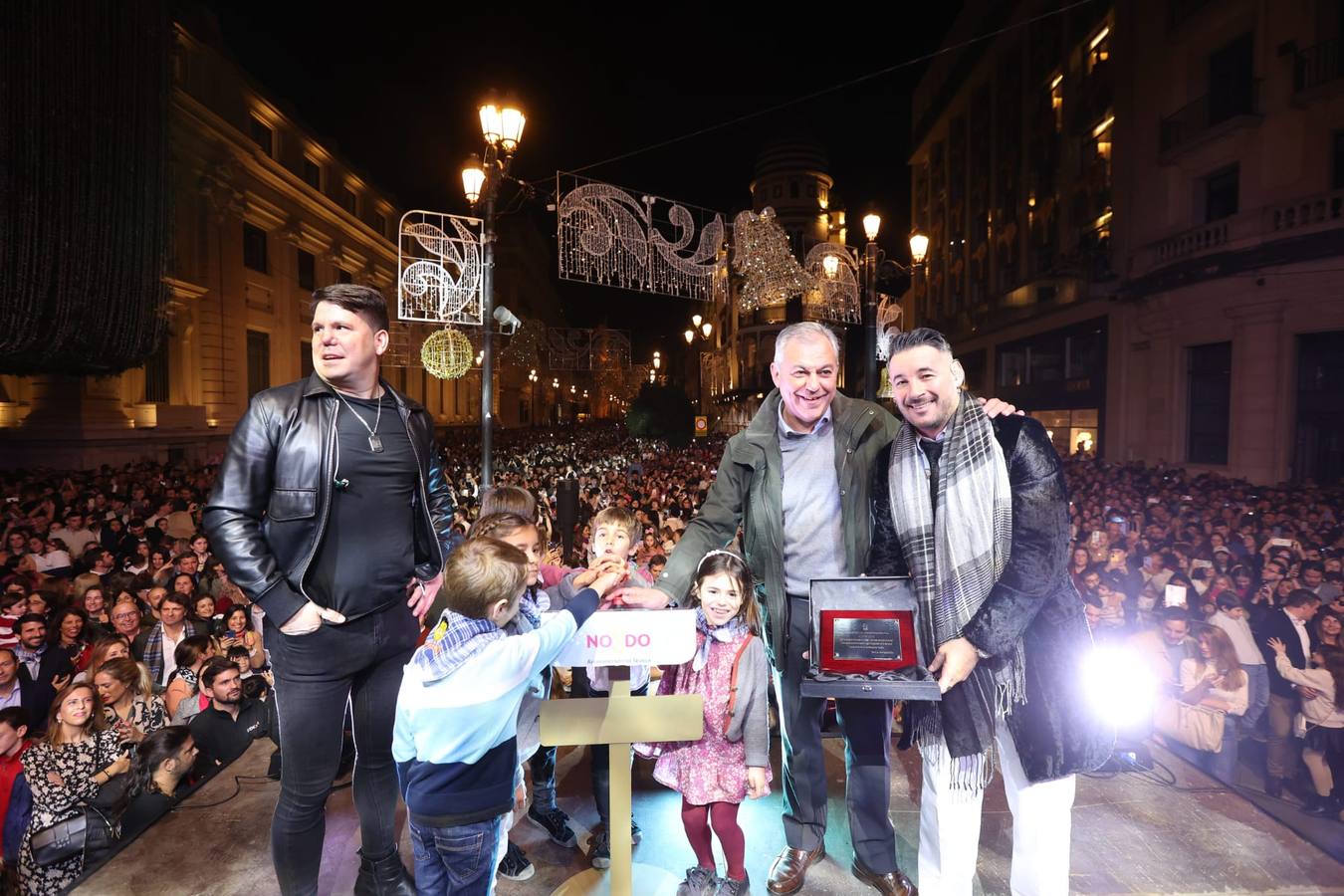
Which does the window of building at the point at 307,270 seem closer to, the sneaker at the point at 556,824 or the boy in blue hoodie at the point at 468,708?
the sneaker at the point at 556,824

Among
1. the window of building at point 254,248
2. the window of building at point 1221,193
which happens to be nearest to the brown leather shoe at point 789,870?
the window of building at point 1221,193

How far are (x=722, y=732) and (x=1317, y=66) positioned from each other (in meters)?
22.9

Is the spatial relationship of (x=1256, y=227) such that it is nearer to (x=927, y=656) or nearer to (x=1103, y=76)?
(x=1103, y=76)

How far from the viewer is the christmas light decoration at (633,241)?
8.74m

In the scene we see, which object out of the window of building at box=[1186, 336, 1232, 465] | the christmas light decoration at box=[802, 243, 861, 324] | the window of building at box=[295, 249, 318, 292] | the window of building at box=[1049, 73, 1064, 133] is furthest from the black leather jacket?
the window of building at box=[295, 249, 318, 292]

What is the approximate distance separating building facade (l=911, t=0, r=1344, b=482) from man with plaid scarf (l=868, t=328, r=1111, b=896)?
12724 millimetres

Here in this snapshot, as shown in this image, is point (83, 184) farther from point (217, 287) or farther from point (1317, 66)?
point (1317, 66)

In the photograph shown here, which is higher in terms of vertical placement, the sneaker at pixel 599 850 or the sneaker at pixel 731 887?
the sneaker at pixel 731 887

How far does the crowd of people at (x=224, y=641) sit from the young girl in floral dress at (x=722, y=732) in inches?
2.3

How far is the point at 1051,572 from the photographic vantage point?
2.37m

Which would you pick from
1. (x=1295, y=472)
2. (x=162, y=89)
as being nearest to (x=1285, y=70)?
(x=1295, y=472)

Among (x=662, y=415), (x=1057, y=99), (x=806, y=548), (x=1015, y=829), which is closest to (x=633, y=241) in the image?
(x=806, y=548)

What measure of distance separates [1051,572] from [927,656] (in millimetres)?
553

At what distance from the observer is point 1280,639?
5.83m
